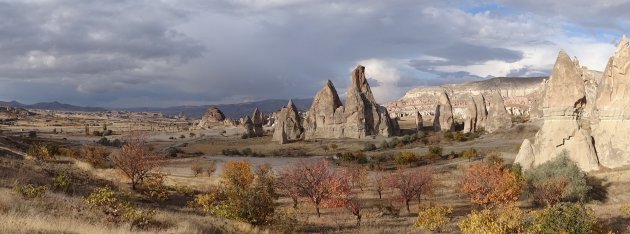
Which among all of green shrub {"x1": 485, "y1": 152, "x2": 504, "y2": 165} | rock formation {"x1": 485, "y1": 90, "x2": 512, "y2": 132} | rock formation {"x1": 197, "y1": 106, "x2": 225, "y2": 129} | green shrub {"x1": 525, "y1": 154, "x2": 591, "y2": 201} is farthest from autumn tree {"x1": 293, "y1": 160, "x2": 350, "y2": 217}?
rock formation {"x1": 197, "y1": 106, "x2": 225, "y2": 129}

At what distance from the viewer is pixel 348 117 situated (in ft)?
315

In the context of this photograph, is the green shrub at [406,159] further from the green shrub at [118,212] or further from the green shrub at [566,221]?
the green shrub at [118,212]

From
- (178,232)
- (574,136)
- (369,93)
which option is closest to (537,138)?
(574,136)

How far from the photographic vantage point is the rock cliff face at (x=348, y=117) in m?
94.6

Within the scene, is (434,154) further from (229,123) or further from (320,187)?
(229,123)

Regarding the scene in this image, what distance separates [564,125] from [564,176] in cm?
652

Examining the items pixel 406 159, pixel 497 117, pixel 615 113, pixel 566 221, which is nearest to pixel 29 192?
pixel 566 221

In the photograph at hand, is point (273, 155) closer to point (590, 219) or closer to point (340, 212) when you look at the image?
point (340, 212)

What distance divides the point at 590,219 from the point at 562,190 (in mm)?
14398

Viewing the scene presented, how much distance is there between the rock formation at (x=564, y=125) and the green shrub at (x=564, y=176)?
1207 mm

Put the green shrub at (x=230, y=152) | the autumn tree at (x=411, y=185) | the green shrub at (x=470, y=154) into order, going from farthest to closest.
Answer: the green shrub at (x=230, y=152)
the green shrub at (x=470, y=154)
the autumn tree at (x=411, y=185)

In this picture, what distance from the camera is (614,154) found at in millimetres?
33500

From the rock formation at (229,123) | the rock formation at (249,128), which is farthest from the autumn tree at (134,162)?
the rock formation at (229,123)

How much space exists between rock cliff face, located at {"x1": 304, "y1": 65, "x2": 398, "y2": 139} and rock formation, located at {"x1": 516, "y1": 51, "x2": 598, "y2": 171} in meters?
56.1
